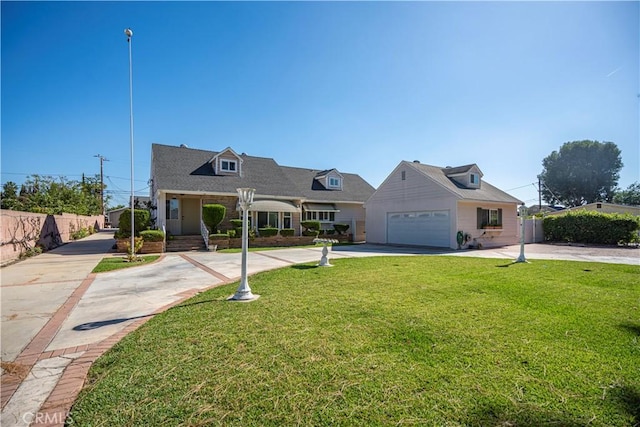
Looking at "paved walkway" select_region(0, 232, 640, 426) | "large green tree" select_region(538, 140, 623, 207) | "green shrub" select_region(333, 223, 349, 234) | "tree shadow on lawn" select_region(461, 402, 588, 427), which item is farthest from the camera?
"large green tree" select_region(538, 140, 623, 207)

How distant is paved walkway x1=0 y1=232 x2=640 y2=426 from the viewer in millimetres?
3350

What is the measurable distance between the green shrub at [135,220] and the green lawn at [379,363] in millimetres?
15394

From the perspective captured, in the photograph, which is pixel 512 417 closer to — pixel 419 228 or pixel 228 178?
pixel 419 228

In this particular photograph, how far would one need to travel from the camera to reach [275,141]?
2353 centimetres

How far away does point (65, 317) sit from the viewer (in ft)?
20.0

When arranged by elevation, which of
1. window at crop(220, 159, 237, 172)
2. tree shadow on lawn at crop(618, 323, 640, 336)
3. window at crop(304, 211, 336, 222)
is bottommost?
tree shadow on lawn at crop(618, 323, 640, 336)

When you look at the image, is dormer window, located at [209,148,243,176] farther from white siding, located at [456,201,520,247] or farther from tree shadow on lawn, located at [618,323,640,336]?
tree shadow on lawn, located at [618,323,640,336]

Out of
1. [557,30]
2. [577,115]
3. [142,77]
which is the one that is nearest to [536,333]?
[557,30]

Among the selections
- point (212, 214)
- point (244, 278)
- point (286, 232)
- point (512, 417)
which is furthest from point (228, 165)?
point (512, 417)

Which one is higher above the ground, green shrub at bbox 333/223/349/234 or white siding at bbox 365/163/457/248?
white siding at bbox 365/163/457/248

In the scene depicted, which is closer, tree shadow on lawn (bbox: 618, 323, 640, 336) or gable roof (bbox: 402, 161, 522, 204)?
tree shadow on lawn (bbox: 618, 323, 640, 336)

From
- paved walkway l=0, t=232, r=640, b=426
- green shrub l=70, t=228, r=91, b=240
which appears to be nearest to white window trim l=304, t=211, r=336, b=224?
paved walkway l=0, t=232, r=640, b=426

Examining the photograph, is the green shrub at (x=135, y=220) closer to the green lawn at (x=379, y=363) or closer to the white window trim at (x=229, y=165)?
the white window trim at (x=229, y=165)

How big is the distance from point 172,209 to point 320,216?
44.1 ft
